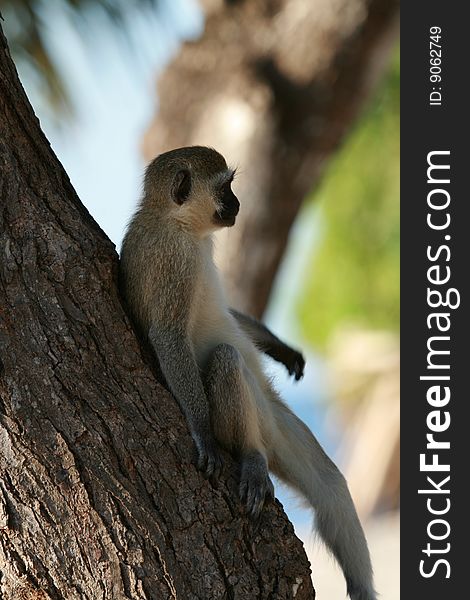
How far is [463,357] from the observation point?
16.1 feet

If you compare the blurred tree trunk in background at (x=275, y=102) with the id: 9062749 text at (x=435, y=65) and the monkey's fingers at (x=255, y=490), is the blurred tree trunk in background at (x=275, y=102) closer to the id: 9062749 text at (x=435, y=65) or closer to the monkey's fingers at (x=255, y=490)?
the id: 9062749 text at (x=435, y=65)

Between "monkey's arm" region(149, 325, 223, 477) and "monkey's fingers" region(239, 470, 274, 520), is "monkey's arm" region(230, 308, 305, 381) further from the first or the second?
"monkey's fingers" region(239, 470, 274, 520)

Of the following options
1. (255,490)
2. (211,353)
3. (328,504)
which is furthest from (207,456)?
(328,504)

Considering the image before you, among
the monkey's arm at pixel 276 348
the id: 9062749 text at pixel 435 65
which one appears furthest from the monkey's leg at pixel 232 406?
the id: 9062749 text at pixel 435 65

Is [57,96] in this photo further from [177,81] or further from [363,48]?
[363,48]

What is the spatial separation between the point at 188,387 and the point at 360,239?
15.1 meters

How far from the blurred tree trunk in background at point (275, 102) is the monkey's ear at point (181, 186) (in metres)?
2.91

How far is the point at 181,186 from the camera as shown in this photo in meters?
4.51

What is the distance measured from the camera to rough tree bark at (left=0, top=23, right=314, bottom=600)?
127 inches

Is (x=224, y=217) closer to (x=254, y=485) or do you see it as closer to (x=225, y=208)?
(x=225, y=208)

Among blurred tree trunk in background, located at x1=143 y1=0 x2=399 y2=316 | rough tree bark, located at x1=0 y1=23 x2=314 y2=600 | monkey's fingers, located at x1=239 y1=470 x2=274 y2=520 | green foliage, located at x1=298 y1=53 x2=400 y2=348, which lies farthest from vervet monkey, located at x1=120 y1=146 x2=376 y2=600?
green foliage, located at x1=298 y1=53 x2=400 y2=348

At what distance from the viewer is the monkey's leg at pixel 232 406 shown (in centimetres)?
393

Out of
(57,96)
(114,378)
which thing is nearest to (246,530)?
(114,378)

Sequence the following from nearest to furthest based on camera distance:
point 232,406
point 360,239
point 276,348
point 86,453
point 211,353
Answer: point 86,453
point 232,406
point 211,353
point 276,348
point 360,239
